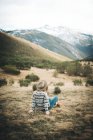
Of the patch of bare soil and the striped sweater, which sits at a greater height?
the striped sweater

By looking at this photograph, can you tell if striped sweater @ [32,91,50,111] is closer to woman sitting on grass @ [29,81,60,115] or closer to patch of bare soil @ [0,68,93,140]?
woman sitting on grass @ [29,81,60,115]

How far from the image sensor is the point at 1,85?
20.2m

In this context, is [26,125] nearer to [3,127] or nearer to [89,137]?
[3,127]

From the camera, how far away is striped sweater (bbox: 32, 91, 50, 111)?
9.77 metres

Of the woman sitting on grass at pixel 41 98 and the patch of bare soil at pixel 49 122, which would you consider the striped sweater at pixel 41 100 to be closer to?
the woman sitting on grass at pixel 41 98

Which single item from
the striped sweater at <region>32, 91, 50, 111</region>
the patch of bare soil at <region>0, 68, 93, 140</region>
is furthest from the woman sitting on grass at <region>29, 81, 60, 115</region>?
the patch of bare soil at <region>0, 68, 93, 140</region>

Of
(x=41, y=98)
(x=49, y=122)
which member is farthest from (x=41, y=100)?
(x=49, y=122)

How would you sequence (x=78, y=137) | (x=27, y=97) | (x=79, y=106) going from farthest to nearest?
(x=27, y=97) → (x=79, y=106) → (x=78, y=137)

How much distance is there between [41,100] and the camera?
9.87m

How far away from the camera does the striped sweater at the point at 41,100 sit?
32.0 feet

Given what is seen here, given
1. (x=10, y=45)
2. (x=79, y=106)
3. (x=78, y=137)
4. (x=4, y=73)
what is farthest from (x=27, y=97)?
(x=10, y=45)

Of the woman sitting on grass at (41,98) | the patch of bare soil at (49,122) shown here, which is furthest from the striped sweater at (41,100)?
the patch of bare soil at (49,122)

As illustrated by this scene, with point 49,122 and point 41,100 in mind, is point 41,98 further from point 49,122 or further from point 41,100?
point 49,122

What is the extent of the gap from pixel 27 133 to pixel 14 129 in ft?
1.99
